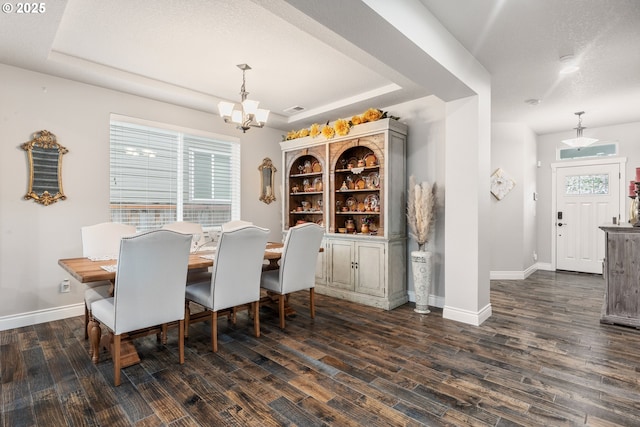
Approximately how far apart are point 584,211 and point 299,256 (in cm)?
580

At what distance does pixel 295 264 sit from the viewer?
3361 millimetres

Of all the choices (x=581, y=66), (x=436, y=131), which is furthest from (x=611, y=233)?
(x=436, y=131)

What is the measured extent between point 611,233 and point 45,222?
6.06 meters

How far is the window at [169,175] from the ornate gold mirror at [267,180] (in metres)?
0.45

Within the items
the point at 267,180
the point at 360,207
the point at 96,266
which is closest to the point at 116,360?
the point at 96,266

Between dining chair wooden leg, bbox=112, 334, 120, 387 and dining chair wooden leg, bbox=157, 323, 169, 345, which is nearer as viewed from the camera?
dining chair wooden leg, bbox=112, 334, 120, 387

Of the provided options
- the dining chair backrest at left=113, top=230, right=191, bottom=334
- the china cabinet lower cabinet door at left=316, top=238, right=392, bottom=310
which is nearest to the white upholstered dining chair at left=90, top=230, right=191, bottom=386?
the dining chair backrest at left=113, top=230, right=191, bottom=334

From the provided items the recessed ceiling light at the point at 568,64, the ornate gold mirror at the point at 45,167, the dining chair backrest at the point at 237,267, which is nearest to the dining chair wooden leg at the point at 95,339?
the dining chair backrest at the point at 237,267

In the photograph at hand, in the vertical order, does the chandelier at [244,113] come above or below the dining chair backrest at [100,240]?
above

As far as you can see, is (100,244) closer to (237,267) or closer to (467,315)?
(237,267)

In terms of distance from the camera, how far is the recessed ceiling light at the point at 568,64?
122 inches

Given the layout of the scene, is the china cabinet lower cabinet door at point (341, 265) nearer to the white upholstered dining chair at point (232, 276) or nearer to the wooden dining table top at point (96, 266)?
the wooden dining table top at point (96, 266)

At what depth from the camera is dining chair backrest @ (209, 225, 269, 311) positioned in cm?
273

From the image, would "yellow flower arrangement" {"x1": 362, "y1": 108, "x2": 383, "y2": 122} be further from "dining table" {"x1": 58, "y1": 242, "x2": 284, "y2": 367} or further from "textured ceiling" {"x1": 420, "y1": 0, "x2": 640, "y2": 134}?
"dining table" {"x1": 58, "y1": 242, "x2": 284, "y2": 367}
